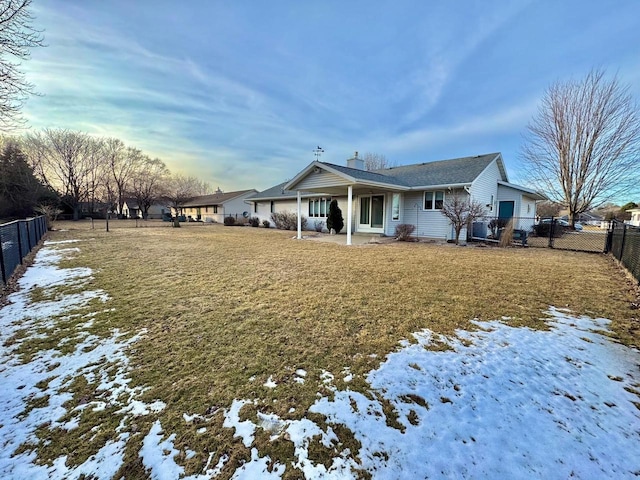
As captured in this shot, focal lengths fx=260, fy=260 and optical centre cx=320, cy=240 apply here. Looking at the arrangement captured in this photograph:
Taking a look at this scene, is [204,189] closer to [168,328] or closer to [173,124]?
[173,124]

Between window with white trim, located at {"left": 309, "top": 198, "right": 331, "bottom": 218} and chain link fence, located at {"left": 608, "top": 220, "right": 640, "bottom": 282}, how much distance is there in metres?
13.1

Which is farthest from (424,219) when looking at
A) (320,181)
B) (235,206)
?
(235,206)

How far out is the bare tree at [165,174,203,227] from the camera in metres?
37.6

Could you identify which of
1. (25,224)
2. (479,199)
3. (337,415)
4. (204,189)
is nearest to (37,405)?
(337,415)

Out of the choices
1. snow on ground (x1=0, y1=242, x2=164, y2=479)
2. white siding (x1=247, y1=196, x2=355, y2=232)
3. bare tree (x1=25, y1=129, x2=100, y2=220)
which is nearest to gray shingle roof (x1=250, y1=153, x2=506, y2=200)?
white siding (x1=247, y1=196, x2=355, y2=232)

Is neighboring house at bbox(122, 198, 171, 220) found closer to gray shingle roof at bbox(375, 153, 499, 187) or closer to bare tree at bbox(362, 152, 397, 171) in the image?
bare tree at bbox(362, 152, 397, 171)

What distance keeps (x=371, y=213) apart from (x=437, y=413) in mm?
13615

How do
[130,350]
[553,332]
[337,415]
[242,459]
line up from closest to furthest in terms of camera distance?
[242,459]
[337,415]
[130,350]
[553,332]

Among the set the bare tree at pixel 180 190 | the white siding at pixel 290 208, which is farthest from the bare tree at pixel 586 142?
the bare tree at pixel 180 190

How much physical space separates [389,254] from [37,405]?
27.8 ft

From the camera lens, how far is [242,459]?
1688 mm

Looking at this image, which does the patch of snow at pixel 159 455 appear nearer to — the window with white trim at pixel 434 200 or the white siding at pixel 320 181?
the white siding at pixel 320 181

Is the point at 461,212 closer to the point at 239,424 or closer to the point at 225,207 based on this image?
Result: the point at 239,424

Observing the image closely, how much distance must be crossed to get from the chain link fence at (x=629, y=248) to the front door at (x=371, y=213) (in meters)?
8.80
